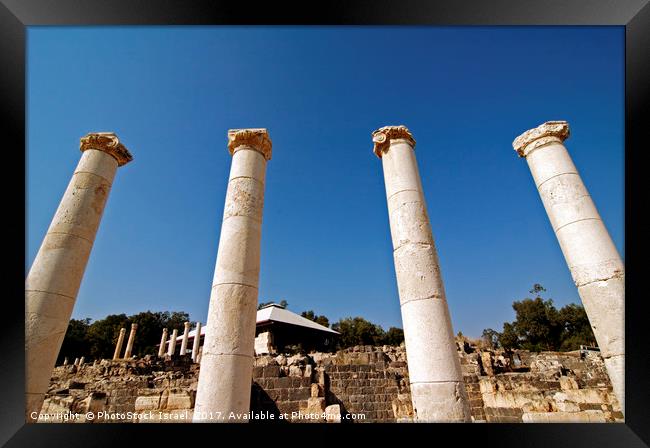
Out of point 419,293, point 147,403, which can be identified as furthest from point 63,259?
point 147,403

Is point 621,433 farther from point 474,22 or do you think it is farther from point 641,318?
point 474,22

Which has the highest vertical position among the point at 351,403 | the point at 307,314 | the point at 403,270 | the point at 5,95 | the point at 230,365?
the point at 307,314

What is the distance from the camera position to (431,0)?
21.5ft

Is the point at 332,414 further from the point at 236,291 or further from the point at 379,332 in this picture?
the point at 379,332

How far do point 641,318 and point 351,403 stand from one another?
20.4 metres

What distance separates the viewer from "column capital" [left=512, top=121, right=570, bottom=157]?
1344 centimetres

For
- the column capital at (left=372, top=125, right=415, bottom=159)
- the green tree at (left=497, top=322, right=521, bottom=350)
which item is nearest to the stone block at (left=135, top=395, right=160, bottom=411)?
the column capital at (left=372, top=125, right=415, bottom=159)

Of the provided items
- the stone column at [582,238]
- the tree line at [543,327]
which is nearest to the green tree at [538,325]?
the tree line at [543,327]

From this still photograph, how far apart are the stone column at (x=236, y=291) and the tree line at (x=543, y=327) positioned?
74900mm

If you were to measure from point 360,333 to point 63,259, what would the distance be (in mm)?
79257

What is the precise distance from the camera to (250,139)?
42.4ft

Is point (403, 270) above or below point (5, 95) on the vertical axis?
below

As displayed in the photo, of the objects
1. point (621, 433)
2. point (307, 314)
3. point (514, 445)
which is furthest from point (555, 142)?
point (307, 314)

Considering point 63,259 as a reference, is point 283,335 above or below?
above
